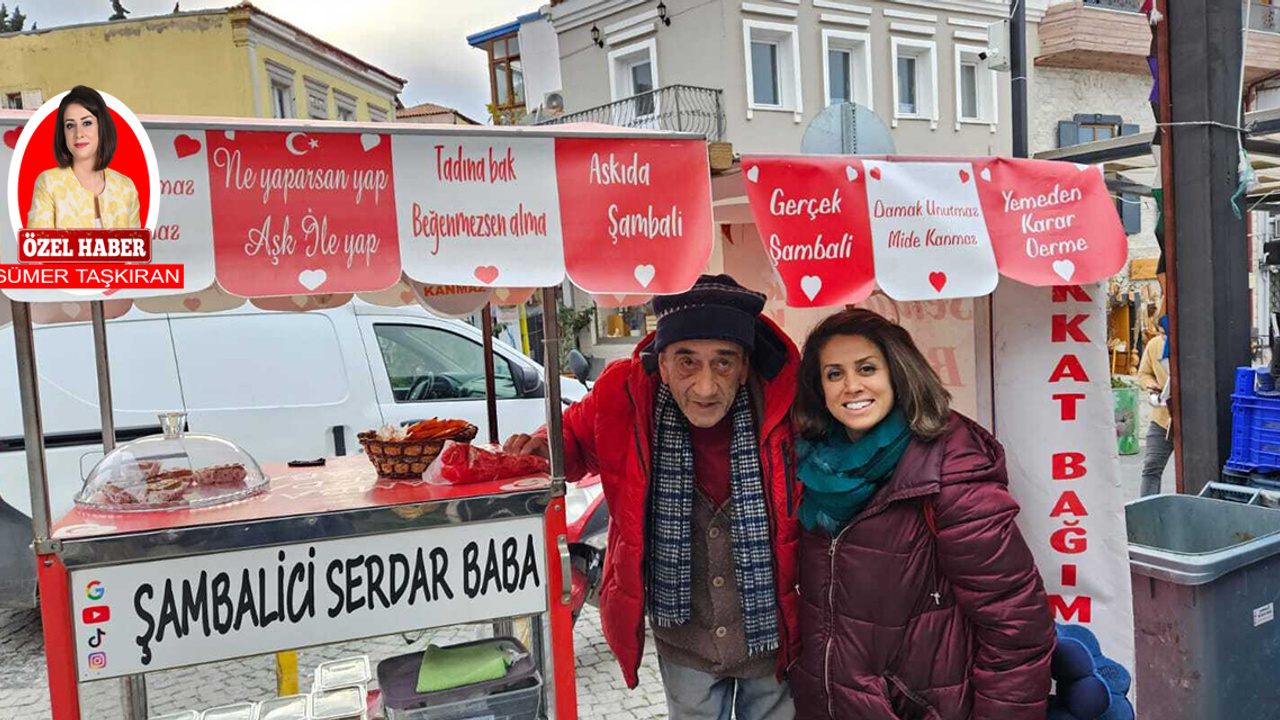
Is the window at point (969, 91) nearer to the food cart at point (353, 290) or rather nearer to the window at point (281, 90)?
the window at point (281, 90)

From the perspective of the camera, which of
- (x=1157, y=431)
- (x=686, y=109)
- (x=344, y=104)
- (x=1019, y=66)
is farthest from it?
(x=344, y=104)

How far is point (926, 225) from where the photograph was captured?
92.4 inches

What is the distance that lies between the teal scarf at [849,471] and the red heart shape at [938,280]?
36 cm

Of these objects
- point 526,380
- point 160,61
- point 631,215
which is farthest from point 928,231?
point 160,61

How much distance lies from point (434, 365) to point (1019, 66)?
5262 mm

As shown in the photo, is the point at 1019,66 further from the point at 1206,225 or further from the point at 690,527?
the point at 690,527

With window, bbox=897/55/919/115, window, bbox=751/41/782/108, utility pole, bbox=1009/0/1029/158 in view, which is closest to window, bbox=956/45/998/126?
window, bbox=897/55/919/115

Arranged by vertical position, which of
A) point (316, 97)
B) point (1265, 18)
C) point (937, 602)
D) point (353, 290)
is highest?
point (316, 97)

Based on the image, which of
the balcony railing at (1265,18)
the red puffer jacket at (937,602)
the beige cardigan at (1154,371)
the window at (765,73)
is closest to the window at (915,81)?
the window at (765,73)

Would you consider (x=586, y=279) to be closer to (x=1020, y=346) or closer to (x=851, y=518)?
(x=851, y=518)

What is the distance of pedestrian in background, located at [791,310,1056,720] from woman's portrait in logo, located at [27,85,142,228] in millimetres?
1771

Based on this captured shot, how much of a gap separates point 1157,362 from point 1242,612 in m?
4.45

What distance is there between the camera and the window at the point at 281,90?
67.7 ft

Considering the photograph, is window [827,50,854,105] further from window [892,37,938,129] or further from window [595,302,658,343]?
window [595,302,658,343]
